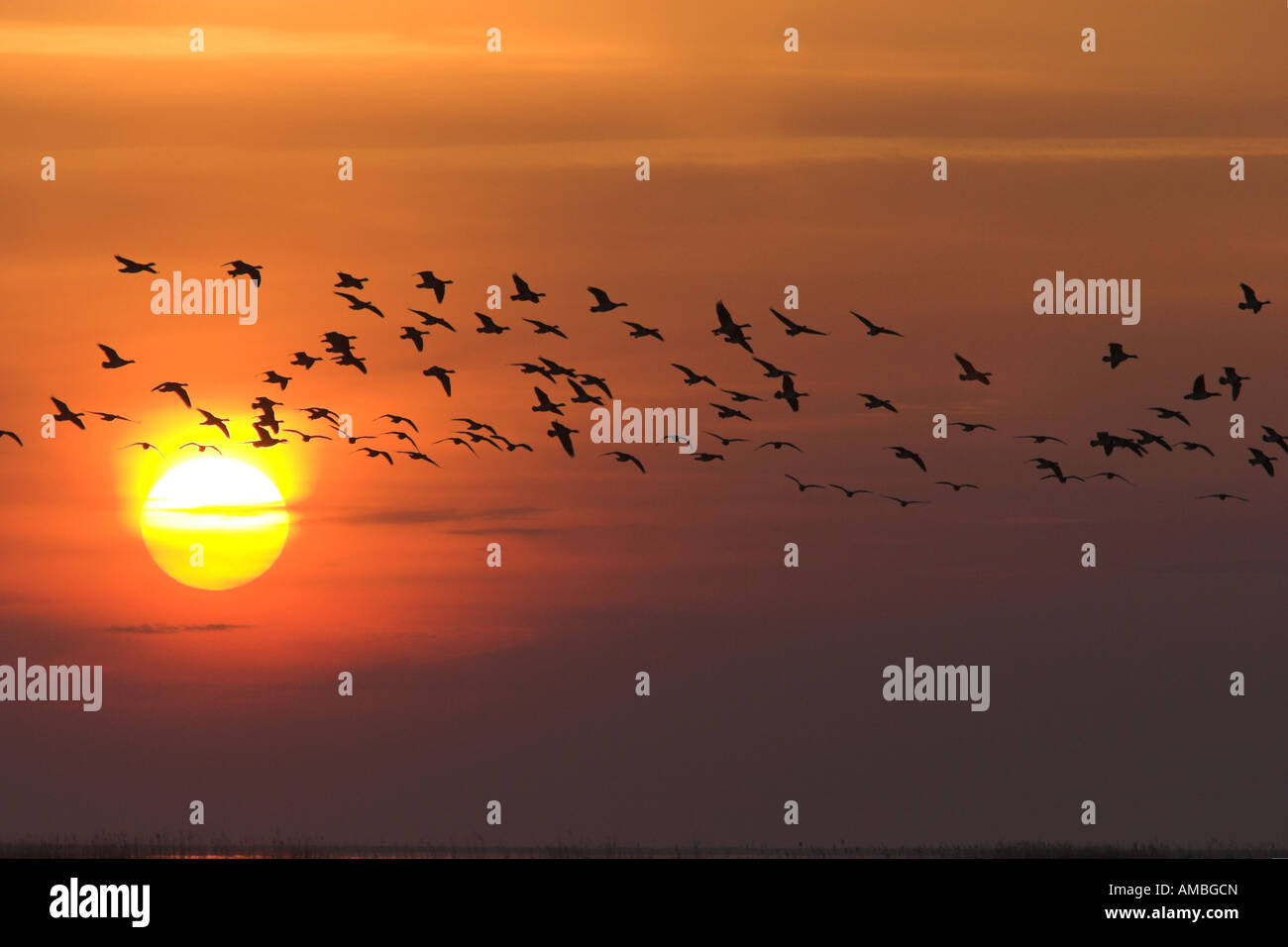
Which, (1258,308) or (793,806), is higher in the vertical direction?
(1258,308)
